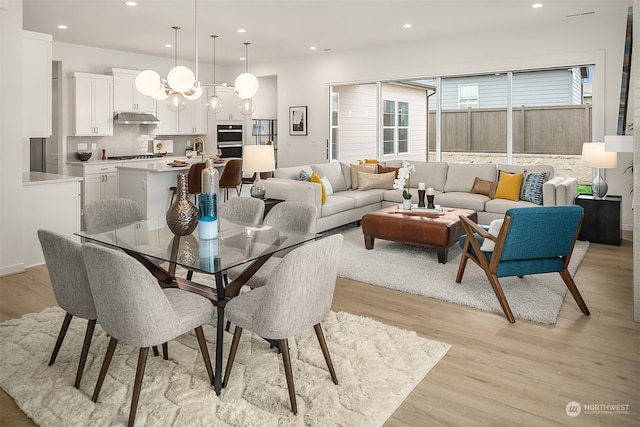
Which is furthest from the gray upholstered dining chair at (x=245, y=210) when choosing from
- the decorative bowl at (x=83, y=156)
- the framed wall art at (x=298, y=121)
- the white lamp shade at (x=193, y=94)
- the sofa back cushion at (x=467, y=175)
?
the framed wall art at (x=298, y=121)

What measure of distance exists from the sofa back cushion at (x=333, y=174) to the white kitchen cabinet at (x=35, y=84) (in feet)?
11.3

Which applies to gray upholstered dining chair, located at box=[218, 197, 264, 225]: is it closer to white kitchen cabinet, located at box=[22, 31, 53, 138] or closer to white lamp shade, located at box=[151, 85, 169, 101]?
white lamp shade, located at box=[151, 85, 169, 101]

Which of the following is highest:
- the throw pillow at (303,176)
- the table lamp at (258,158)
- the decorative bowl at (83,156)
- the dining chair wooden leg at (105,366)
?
the decorative bowl at (83,156)

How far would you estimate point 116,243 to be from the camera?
2.84m

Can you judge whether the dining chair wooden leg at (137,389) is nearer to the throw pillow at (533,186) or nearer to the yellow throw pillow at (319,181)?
the yellow throw pillow at (319,181)

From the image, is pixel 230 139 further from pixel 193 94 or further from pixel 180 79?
pixel 180 79

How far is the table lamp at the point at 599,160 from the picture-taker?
5711 millimetres

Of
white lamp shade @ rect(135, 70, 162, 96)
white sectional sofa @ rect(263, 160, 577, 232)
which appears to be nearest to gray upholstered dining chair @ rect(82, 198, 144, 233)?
white lamp shade @ rect(135, 70, 162, 96)

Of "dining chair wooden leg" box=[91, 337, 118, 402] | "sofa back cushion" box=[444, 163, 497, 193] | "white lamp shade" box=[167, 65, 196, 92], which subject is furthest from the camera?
"sofa back cushion" box=[444, 163, 497, 193]

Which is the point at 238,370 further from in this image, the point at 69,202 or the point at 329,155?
the point at 329,155

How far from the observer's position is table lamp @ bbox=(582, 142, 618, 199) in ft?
18.7

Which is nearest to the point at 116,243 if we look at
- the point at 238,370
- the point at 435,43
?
the point at 238,370

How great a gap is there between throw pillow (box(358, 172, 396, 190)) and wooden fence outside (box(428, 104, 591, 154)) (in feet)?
4.99

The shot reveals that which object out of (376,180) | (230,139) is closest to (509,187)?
(376,180)
